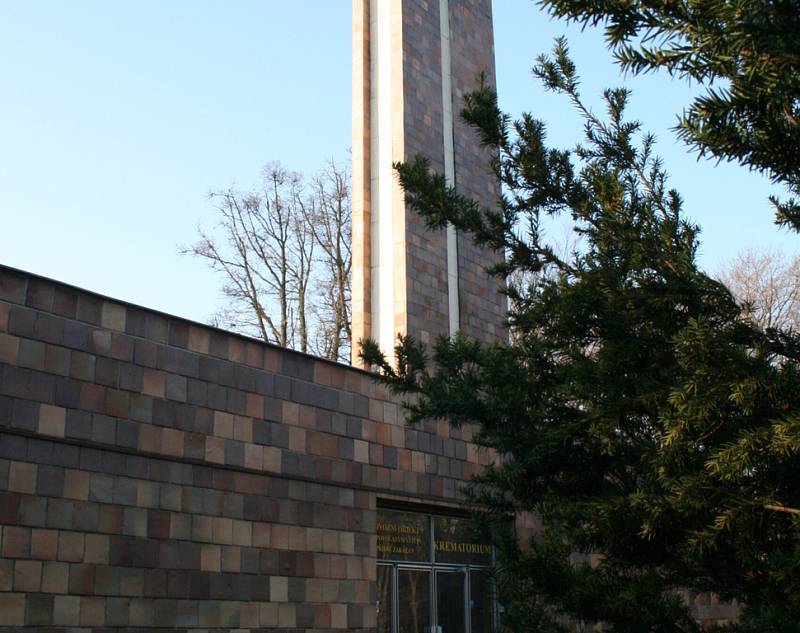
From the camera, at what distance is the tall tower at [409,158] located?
1570 cm

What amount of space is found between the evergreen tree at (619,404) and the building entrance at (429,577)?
21.1 feet

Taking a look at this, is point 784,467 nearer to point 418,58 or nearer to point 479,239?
point 479,239

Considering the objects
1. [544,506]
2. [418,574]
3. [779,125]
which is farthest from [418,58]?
[779,125]

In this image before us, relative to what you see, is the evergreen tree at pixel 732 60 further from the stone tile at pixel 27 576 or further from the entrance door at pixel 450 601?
the entrance door at pixel 450 601

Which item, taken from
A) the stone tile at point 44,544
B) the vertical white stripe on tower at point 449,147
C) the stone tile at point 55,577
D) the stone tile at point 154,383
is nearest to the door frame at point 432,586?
the vertical white stripe on tower at point 449,147

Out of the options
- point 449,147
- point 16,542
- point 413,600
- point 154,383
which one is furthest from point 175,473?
point 449,147

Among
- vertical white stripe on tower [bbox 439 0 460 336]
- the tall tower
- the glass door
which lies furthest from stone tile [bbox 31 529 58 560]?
vertical white stripe on tower [bbox 439 0 460 336]

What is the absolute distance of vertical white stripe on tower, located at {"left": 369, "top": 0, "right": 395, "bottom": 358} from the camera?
1562cm

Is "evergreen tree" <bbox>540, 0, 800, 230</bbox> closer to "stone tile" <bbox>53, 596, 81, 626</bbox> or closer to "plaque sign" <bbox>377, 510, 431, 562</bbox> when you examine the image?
"stone tile" <bbox>53, 596, 81, 626</bbox>

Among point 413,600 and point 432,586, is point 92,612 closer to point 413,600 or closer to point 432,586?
point 413,600

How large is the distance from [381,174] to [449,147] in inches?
54.8

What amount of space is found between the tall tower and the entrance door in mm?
3402

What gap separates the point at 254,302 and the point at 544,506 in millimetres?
20592

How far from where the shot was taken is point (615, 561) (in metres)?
5.70
